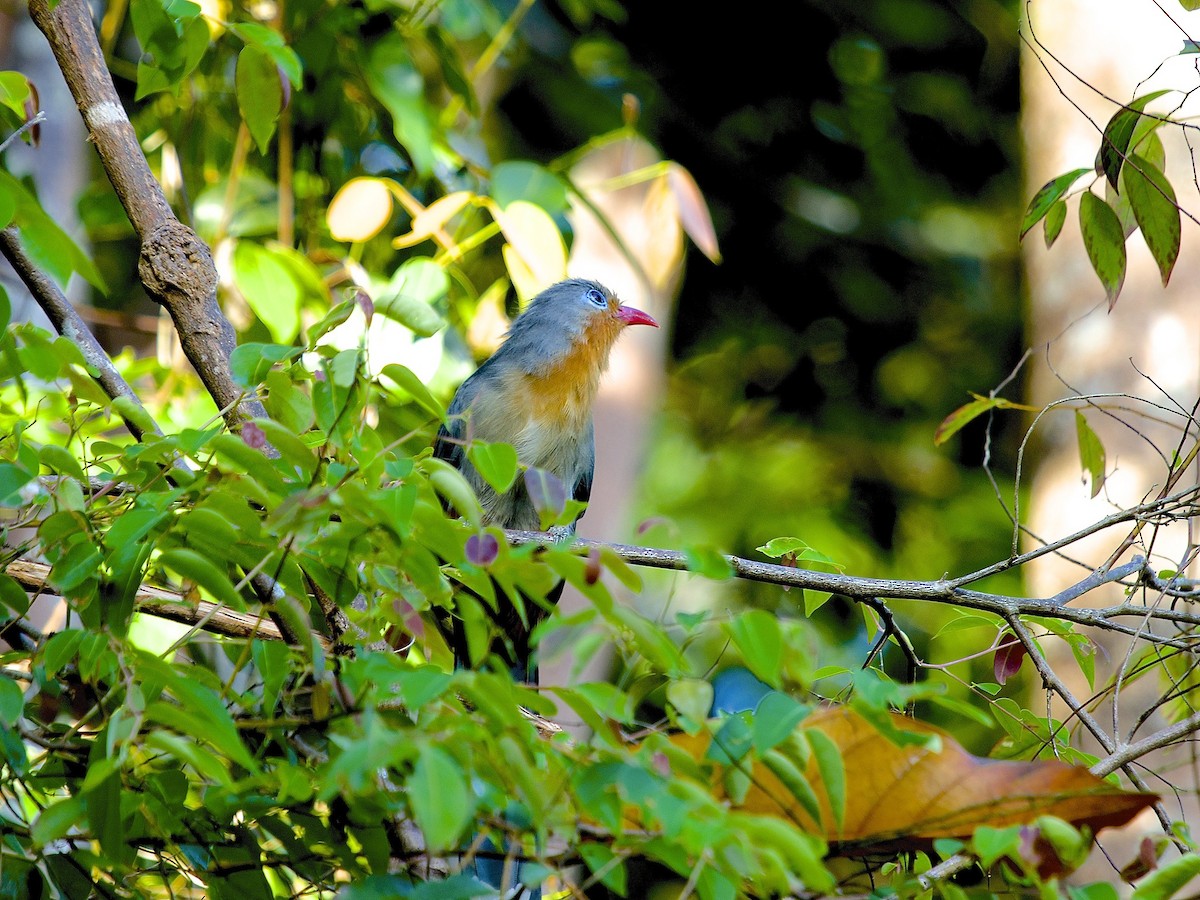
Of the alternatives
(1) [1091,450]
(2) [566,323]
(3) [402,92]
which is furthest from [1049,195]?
(2) [566,323]

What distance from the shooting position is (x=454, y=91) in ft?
11.9

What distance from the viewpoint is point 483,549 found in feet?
3.55

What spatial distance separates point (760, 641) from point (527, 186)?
2334mm

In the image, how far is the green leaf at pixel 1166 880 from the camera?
1.15 m

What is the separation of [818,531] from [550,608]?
17.2ft

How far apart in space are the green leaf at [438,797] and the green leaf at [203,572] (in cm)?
35

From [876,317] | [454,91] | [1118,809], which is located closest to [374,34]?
[454,91]

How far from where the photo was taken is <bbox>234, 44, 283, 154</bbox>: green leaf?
2.00 metres

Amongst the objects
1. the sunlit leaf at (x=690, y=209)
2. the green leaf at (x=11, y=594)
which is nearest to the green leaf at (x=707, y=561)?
the green leaf at (x=11, y=594)

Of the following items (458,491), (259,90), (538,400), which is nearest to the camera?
(458,491)

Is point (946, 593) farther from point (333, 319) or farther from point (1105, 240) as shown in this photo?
point (333, 319)

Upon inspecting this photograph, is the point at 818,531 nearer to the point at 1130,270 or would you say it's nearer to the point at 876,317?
the point at 876,317

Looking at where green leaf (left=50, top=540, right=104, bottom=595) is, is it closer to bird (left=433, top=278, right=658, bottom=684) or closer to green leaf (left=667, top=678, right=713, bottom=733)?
green leaf (left=667, top=678, right=713, bottom=733)

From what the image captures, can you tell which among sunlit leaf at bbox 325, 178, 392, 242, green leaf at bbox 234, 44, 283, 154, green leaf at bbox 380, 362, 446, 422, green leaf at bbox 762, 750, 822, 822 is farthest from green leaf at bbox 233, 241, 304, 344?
green leaf at bbox 762, 750, 822, 822
